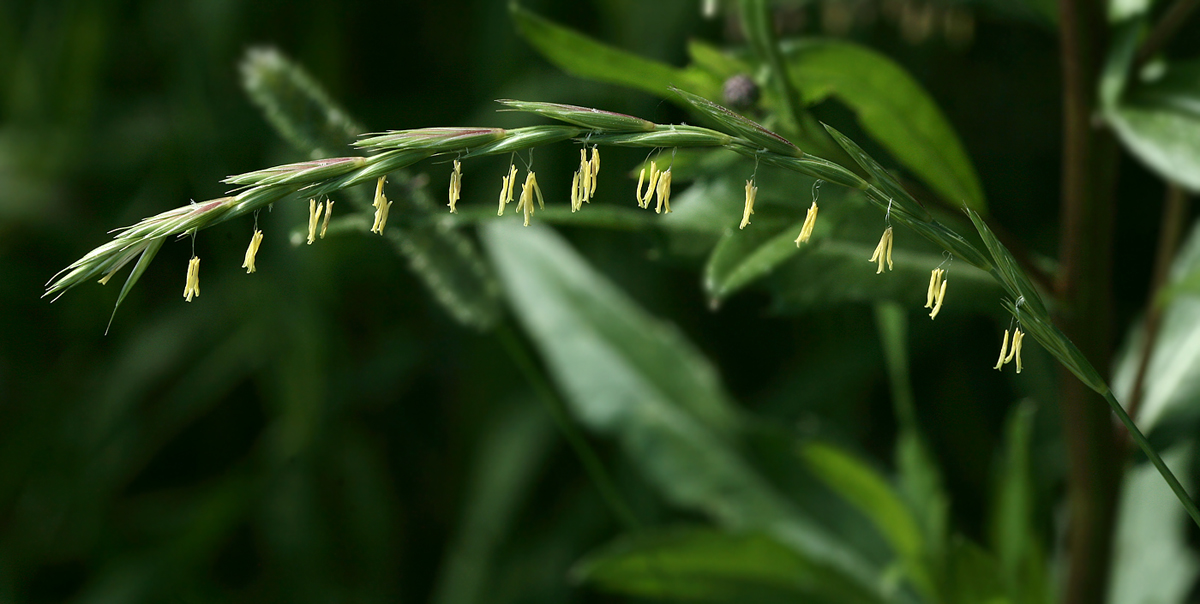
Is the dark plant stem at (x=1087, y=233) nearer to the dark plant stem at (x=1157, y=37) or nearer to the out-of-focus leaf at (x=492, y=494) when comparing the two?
the dark plant stem at (x=1157, y=37)

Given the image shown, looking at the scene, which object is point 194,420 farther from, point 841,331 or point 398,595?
point 841,331

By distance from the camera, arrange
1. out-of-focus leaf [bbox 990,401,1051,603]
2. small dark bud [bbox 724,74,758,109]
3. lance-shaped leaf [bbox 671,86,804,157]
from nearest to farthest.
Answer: lance-shaped leaf [bbox 671,86,804,157] < small dark bud [bbox 724,74,758,109] < out-of-focus leaf [bbox 990,401,1051,603]

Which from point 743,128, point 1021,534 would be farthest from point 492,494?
point 743,128

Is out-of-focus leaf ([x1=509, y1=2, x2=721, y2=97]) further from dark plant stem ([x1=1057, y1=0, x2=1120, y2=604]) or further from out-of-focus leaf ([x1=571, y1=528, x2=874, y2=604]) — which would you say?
out-of-focus leaf ([x1=571, y1=528, x2=874, y2=604])

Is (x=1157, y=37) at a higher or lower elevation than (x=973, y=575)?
higher

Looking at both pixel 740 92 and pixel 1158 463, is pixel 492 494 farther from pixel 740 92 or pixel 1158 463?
pixel 1158 463

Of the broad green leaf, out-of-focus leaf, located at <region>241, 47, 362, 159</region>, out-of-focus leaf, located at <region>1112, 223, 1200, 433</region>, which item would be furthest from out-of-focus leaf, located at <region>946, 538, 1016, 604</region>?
out-of-focus leaf, located at <region>241, 47, 362, 159</region>
